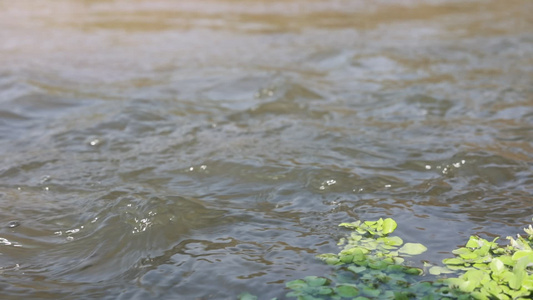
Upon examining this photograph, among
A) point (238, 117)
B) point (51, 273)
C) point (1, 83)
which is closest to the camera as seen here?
point (51, 273)

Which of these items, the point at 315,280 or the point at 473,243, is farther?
the point at 473,243

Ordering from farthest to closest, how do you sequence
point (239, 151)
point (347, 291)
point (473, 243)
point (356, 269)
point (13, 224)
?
point (239, 151) < point (13, 224) < point (473, 243) < point (356, 269) < point (347, 291)

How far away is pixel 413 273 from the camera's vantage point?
9.38 feet

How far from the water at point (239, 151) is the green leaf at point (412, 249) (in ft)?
0.13

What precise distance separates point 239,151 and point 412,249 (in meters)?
1.88

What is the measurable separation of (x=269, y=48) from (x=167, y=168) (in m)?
4.31

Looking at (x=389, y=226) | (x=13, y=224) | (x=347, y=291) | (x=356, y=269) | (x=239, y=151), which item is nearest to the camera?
(x=347, y=291)

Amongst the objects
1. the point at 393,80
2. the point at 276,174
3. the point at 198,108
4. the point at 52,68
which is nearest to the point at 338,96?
the point at 393,80

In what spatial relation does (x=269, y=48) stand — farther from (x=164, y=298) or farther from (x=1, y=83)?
(x=164, y=298)

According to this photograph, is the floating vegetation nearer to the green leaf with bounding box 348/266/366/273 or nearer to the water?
the green leaf with bounding box 348/266/366/273

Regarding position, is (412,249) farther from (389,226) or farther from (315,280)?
(315,280)

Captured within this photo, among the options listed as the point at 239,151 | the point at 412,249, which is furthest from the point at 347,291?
the point at 239,151

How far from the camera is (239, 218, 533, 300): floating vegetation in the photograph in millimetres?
2633

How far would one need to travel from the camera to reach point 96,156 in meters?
4.63
